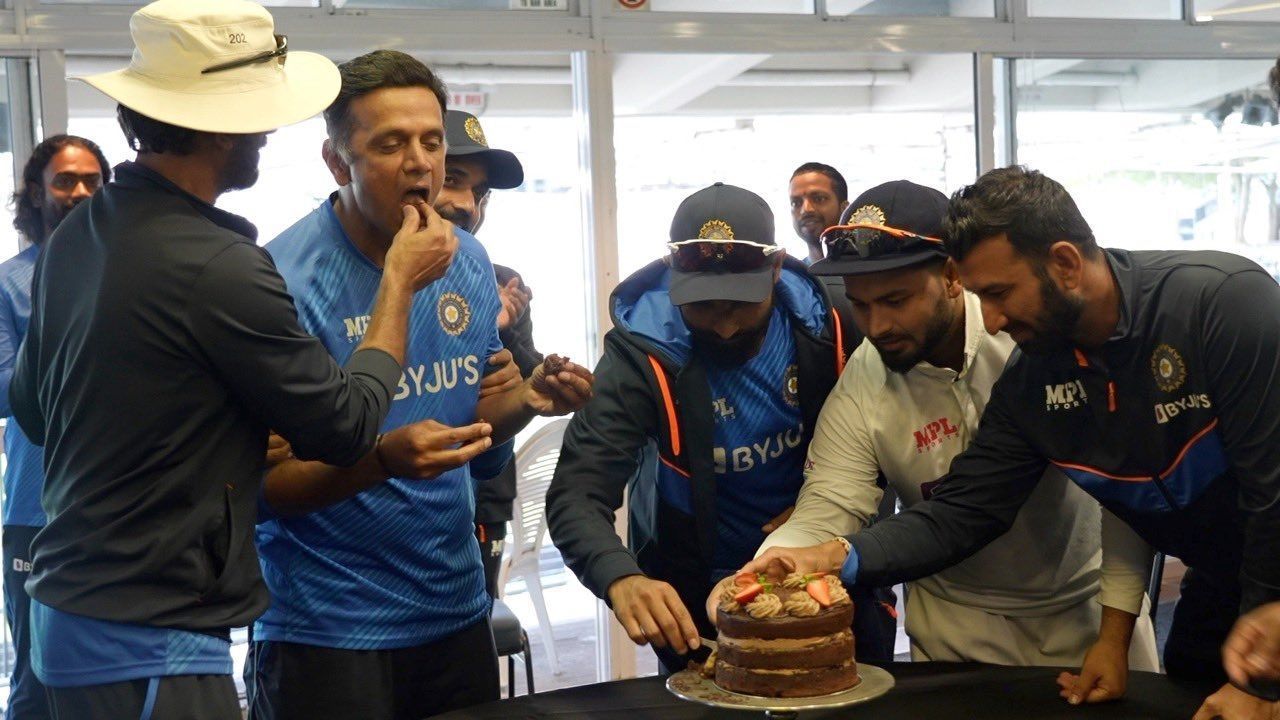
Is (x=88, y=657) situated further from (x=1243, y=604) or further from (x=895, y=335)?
(x=1243, y=604)

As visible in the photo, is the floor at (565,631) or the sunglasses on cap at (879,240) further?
the floor at (565,631)

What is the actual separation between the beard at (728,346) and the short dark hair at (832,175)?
2.00 metres

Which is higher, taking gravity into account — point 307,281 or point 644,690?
point 307,281

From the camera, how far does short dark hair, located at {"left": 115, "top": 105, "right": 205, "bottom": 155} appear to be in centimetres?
175

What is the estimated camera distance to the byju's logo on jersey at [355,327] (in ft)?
6.85

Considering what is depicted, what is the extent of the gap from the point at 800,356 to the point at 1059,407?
0.56 meters

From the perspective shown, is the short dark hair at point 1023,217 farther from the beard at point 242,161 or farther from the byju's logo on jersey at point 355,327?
the beard at point 242,161

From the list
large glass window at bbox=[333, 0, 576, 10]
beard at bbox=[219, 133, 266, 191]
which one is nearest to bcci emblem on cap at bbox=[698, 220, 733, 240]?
beard at bbox=[219, 133, 266, 191]

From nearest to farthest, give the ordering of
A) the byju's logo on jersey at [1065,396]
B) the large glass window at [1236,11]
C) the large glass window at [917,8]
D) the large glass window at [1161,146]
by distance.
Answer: the byju's logo on jersey at [1065,396], the large glass window at [917,8], the large glass window at [1161,146], the large glass window at [1236,11]

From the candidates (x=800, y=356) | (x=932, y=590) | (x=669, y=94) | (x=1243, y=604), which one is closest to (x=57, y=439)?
(x=800, y=356)

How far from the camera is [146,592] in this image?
1.68 meters

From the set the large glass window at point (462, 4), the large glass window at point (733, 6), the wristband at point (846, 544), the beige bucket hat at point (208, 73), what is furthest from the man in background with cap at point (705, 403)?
the large glass window at point (733, 6)

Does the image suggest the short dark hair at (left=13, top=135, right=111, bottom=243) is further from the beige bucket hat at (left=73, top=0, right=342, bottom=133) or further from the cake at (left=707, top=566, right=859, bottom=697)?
the cake at (left=707, top=566, right=859, bottom=697)

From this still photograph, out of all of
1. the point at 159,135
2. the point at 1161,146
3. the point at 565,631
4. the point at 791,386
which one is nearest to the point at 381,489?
the point at 159,135
